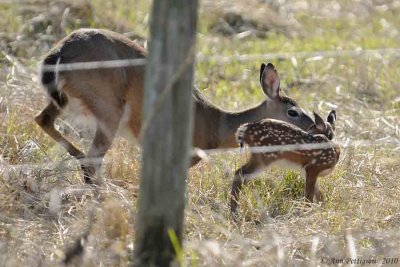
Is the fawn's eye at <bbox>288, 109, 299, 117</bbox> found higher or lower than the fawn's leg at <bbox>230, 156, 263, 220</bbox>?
higher

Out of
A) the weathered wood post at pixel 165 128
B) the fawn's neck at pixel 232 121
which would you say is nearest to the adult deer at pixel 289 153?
the fawn's neck at pixel 232 121

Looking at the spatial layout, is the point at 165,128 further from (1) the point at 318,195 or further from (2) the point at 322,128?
(2) the point at 322,128

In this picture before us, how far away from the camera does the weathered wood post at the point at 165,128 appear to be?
13.4ft

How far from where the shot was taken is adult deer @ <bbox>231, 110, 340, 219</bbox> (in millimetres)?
6422

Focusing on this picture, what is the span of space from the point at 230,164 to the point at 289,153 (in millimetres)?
553

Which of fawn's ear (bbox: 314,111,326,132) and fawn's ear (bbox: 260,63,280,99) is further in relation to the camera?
fawn's ear (bbox: 260,63,280,99)

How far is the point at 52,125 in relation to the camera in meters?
6.91

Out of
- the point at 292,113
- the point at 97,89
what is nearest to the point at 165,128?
the point at 97,89

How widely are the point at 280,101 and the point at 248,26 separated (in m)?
3.87

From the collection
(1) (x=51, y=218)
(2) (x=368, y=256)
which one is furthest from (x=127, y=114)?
(2) (x=368, y=256)

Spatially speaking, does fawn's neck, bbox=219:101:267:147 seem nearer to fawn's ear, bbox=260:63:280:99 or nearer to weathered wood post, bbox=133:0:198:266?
fawn's ear, bbox=260:63:280:99

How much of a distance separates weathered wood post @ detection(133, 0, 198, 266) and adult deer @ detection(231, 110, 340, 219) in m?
2.11

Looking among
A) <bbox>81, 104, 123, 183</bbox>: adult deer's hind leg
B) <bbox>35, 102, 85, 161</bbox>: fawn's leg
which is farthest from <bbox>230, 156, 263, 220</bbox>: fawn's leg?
<bbox>35, 102, 85, 161</bbox>: fawn's leg

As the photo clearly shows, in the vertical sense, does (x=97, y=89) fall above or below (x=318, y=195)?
above
